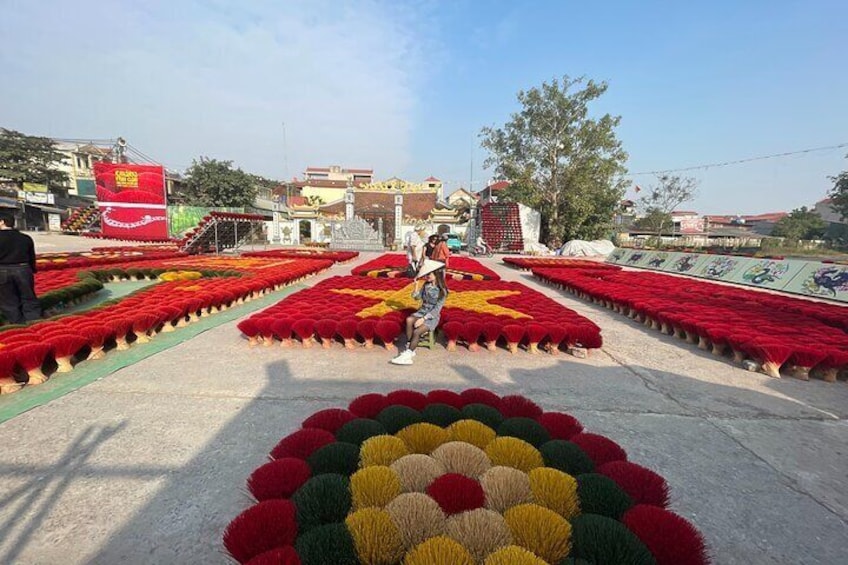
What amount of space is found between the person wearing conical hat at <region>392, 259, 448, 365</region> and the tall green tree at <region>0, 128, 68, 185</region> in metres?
47.6

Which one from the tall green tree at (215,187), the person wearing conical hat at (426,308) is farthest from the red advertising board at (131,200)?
the person wearing conical hat at (426,308)

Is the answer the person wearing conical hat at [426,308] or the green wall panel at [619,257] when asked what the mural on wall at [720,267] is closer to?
the green wall panel at [619,257]

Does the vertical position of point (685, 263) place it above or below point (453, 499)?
above

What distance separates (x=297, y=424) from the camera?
3227 millimetres

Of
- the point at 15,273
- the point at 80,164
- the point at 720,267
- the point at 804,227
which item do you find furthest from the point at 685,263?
the point at 80,164

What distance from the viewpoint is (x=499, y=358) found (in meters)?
5.23

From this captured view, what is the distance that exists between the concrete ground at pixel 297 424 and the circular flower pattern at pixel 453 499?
601 millimetres

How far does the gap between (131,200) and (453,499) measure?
41.1 meters

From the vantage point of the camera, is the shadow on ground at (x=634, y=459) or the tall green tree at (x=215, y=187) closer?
the shadow on ground at (x=634, y=459)

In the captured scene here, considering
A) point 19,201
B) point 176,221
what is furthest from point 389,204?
point 19,201

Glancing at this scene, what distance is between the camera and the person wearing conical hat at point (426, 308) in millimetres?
4848

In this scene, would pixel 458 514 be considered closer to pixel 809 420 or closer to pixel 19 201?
pixel 809 420

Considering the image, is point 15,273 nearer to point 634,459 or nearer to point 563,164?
point 634,459

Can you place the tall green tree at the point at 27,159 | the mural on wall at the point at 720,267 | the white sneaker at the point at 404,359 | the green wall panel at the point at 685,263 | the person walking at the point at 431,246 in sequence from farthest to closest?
the tall green tree at the point at 27,159
the green wall panel at the point at 685,263
the mural on wall at the point at 720,267
the person walking at the point at 431,246
the white sneaker at the point at 404,359
